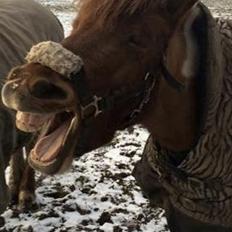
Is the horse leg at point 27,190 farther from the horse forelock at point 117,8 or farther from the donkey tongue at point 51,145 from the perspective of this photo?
the horse forelock at point 117,8

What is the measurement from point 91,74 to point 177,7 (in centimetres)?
39

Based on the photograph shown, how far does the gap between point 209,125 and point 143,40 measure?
0.48 m

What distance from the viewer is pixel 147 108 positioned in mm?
1867

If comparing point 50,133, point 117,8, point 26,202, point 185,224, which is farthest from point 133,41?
point 26,202

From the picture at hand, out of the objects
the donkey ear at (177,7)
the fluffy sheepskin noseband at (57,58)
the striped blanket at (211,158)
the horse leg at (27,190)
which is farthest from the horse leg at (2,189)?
the donkey ear at (177,7)

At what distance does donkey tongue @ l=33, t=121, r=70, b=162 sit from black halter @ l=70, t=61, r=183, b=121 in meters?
0.09

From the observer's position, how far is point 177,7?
1.72 metres

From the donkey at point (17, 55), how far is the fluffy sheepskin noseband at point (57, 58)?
4.78 ft

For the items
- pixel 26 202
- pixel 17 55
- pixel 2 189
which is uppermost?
pixel 17 55

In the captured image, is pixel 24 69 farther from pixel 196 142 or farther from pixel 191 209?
pixel 191 209

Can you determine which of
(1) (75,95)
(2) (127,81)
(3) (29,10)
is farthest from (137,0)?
(3) (29,10)

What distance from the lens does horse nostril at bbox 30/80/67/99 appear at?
4.97 ft

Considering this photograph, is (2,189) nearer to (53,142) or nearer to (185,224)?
(185,224)

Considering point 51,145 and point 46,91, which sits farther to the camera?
point 51,145
